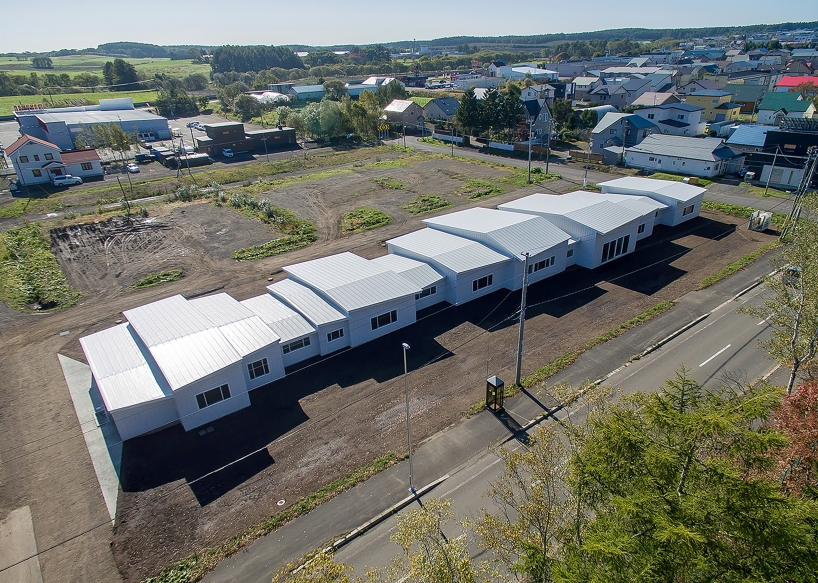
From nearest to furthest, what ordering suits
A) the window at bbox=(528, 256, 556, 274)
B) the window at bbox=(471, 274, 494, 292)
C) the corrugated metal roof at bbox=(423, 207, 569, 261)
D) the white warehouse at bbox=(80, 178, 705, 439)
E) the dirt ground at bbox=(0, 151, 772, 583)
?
the dirt ground at bbox=(0, 151, 772, 583) → the white warehouse at bbox=(80, 178, 705, 439) → the window at bbox=(471, 274, 494, 292) → the corrugated metal roof at bbox=(423, 207, 569, 261) → the window at bbox=(528, 256, 556, 274)

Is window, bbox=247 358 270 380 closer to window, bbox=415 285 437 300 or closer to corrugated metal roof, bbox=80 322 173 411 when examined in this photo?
corrugated metal roof, bbox=80 322 173 411

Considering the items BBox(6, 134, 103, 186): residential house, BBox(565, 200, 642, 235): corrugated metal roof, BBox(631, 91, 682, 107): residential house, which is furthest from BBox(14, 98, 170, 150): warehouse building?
BBox(631, 91, 682, 107): residential house

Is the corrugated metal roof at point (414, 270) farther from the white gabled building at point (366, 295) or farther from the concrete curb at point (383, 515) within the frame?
the concrete curb at point (383, 515)

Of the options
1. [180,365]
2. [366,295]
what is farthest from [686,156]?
[180,365]

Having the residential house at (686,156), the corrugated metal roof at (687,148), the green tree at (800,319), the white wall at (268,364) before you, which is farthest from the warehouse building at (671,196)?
the white wall at (268,364)

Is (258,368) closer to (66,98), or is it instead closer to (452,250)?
(452,250)
